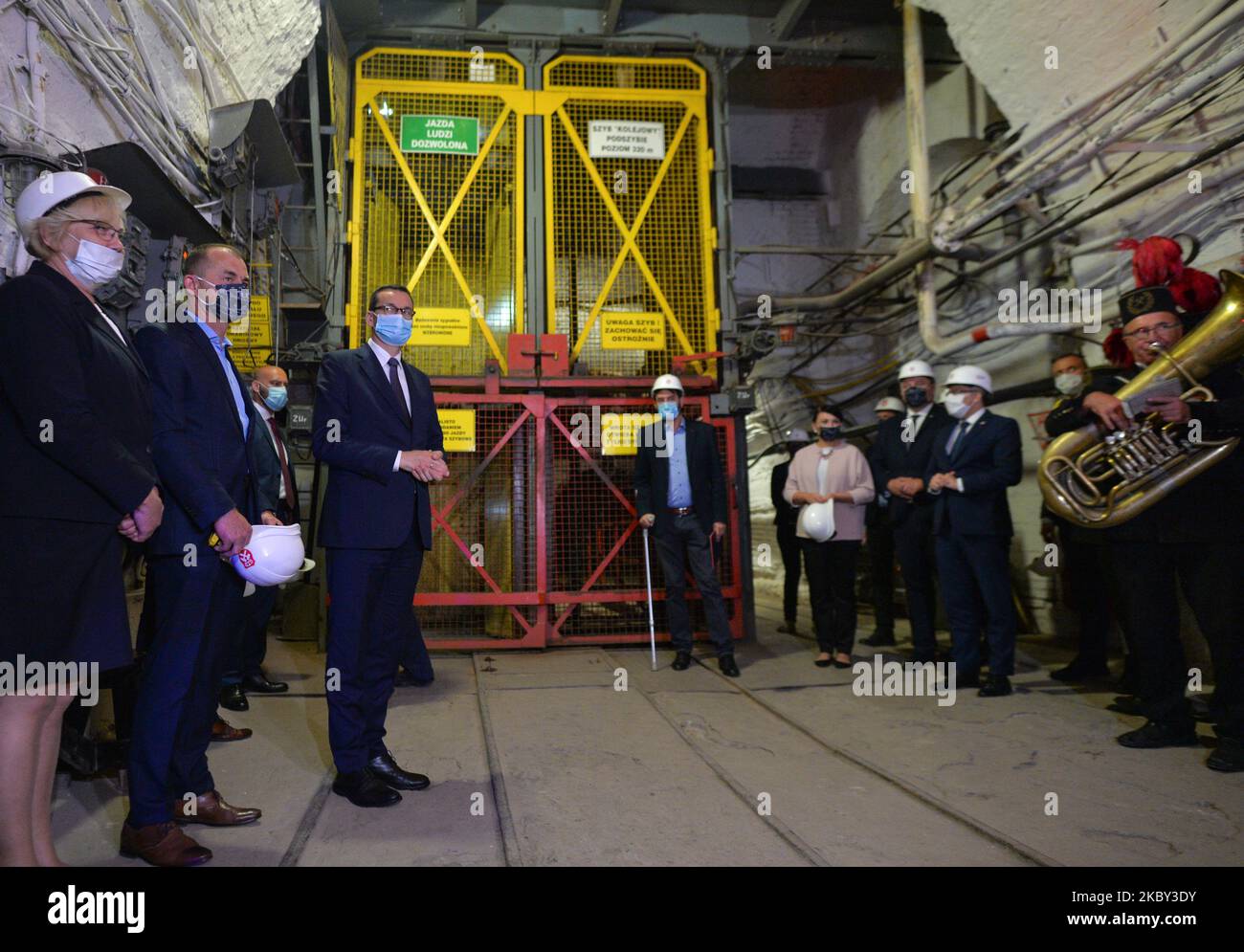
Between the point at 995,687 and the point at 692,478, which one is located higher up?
the point at 692,478

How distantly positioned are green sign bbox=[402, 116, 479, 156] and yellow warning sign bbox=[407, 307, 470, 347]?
60.9 inches

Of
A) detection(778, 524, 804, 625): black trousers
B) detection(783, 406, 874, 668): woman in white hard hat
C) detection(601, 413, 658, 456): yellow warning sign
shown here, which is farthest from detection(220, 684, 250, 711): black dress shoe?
detection(778, 524, 804, 625): black trousers

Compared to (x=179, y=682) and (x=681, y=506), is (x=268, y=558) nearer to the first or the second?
(x=179, y=682)

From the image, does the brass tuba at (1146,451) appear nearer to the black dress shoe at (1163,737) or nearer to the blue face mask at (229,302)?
the black dress shoe at (1163,737)

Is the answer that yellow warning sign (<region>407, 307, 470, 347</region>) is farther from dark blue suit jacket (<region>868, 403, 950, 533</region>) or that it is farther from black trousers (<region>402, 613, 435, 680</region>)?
dark blue suit jacket (<region>868, 403, 950, 533</region>)

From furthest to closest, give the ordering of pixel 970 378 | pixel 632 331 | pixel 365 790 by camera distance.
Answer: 1. pixel 632 331
2. pixel 970 378
3. pixel 365 790

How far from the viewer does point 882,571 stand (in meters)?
7.19

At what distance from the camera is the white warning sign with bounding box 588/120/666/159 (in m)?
7.19

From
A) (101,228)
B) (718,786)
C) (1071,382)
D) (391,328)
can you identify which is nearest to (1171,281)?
A: (1071,382)

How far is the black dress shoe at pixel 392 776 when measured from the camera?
120 inches

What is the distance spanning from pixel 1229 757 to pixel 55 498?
4.45 meters

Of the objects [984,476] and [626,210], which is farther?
[626,210]
